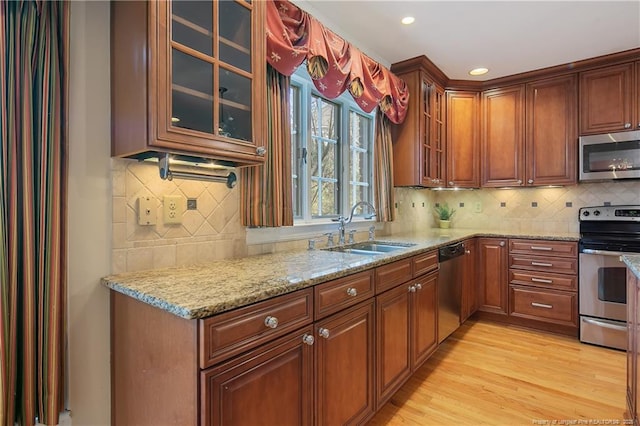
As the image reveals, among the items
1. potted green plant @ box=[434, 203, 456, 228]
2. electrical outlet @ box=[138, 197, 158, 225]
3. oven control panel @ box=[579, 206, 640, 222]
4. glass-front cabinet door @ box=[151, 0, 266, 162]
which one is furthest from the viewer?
potted green plant @ box=[434, 203, 456, 228]

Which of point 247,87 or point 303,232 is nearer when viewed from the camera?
point 247,87

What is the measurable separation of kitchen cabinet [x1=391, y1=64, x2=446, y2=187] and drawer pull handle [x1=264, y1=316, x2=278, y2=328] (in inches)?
89.7

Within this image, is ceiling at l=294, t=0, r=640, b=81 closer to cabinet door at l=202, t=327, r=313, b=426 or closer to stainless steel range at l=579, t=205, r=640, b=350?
stainless steel range at l=579, t=205, r=640, b=350

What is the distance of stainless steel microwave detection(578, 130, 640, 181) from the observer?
2889mm

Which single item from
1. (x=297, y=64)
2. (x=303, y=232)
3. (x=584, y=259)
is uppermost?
(x=297, y=64)

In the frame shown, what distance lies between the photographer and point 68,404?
1.27m

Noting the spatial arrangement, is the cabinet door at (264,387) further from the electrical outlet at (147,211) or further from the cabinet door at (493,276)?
the cabinet door at (493,276)

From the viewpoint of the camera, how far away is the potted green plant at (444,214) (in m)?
3.99

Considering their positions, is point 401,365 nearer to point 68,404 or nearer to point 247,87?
point 68,404

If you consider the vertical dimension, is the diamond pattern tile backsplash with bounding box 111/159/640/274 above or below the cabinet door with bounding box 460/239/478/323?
above

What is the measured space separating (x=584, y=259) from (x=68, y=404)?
3.58m

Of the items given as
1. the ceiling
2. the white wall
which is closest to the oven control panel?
the ceiling

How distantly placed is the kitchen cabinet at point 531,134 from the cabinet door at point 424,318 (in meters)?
1.78

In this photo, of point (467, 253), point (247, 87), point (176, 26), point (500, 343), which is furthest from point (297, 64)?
point (500, 343)
